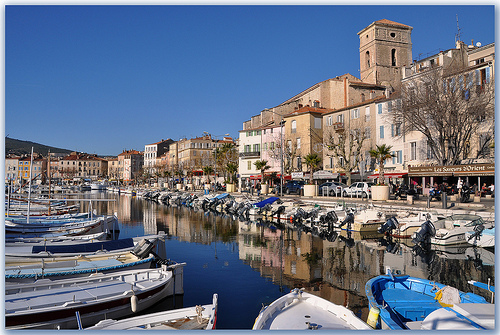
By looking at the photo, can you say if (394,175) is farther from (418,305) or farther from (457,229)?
(418,305)

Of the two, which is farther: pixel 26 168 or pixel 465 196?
pixel 26 168

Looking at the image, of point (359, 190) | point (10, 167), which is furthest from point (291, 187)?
point (10, 167)

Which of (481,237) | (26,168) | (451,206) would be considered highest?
(26,168)

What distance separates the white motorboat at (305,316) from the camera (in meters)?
7.75

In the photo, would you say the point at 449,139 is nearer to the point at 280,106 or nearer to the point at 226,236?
the point at 226,236

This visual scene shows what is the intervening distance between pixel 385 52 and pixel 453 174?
42.0m

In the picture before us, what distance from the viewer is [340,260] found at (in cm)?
1842

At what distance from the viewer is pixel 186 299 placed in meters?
12.6

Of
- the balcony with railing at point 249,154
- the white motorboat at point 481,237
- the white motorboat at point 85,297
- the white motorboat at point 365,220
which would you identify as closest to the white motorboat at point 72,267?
the white motorboat at point 85,297

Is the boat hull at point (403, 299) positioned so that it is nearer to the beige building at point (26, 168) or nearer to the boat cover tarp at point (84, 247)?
the boat cover tarp at point (84, 247)

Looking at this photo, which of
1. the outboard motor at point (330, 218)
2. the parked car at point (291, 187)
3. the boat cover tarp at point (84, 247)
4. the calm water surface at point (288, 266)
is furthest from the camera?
the parked car at point (291, 187)

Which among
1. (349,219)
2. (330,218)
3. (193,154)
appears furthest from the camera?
(193,154)

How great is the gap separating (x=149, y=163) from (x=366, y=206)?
12056 centimetres

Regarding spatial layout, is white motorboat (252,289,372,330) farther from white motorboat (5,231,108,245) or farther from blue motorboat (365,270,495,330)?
white motorboat (5,231,108,245)
